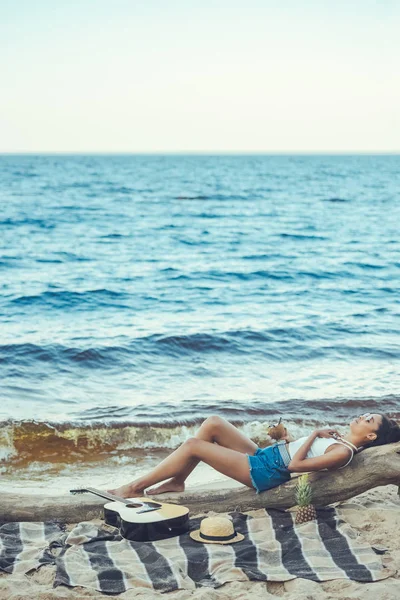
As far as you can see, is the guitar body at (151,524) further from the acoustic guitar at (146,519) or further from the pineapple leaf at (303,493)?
the pineapple leaf at (303,493)

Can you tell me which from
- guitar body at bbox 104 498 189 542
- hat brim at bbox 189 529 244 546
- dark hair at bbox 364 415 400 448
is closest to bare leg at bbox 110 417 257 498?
guitar body at bbox 104 498 189 542

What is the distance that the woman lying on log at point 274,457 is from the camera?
17.8ft

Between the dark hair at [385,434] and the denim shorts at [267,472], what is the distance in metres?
0.67

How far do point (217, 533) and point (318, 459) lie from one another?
0.96 meters

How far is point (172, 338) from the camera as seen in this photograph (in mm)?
12688

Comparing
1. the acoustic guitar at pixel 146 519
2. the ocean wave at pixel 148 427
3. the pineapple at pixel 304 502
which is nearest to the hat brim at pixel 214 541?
the acoustic guitar at pixel 146 519

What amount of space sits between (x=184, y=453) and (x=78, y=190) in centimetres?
5089

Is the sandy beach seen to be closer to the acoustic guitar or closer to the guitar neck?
the acoustic guitar

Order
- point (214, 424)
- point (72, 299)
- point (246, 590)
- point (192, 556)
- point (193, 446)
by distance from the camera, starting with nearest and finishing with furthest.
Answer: point (246, 590)
point (192, 556)
point (193, 446)
point (214, 424)
point (72, 299)

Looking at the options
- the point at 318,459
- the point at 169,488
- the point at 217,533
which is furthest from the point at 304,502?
the point at 169,488

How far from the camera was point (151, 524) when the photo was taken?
16.3 feet

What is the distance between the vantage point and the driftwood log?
542cm

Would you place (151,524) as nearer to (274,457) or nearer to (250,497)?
(250,497)

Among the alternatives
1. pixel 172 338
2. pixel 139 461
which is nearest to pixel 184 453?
pixel 139 461
